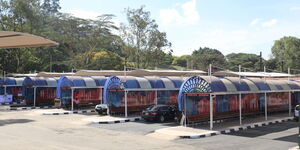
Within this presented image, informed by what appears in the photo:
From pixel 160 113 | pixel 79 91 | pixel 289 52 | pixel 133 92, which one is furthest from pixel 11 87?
pixel 289 52

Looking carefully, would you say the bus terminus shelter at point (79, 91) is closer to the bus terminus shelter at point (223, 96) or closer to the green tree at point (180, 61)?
the bus terminus shelter at point (223, 96)

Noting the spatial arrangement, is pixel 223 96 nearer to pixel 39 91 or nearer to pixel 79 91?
pixel 79 91

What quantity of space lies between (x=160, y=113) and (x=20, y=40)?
18893mm

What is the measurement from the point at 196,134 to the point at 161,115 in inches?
241

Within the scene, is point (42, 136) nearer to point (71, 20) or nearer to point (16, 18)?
point (16, 18)

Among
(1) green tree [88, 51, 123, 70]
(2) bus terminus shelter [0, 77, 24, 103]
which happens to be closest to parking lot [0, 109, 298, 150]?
(2) bus terminus shelter [0, 77, 24, 103]

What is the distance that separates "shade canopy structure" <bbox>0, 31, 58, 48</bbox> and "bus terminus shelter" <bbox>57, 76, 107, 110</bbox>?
27.7 m

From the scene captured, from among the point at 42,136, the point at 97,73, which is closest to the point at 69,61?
the point at 97,73

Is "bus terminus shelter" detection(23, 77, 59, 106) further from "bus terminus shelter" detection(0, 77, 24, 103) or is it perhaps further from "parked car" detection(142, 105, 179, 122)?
"parked car" detection(142, 105, 179, 122)

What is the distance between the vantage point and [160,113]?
2373cm

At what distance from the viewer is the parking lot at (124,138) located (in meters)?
14.9

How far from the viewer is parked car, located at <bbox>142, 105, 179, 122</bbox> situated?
23536 mm

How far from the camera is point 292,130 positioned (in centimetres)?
1938

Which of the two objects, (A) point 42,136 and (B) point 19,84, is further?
(B) point 19,84
